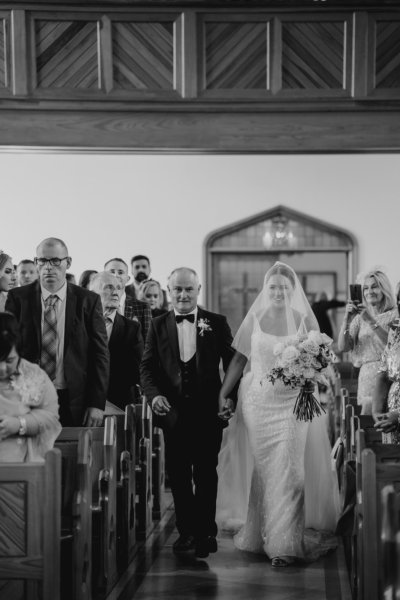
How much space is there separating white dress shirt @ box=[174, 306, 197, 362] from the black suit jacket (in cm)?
4

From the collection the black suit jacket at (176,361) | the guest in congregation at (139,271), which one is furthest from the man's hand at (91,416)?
the guest in congregation at (139,271)

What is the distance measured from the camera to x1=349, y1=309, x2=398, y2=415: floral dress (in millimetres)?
7305

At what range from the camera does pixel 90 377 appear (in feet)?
18.1

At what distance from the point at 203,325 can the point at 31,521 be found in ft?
7.98

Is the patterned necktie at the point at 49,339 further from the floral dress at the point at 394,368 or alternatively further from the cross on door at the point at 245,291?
the cross on door at the point at 245,291

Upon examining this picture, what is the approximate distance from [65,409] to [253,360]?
1.47m

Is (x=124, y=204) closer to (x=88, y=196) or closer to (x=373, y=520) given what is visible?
(x=88, y=196)

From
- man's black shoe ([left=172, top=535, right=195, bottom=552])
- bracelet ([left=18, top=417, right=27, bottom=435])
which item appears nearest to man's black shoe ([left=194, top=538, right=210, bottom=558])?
man's black shoe ([left=172, top=535, right=195, bottom=552])

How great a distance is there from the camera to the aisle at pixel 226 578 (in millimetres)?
4965

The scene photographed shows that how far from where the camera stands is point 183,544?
593 centimetres

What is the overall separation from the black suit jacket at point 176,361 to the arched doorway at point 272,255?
8.02 metres

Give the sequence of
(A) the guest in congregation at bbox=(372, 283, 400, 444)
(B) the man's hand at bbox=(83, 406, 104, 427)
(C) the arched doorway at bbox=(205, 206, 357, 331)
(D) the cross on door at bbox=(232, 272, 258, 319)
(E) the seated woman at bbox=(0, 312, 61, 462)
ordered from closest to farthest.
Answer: (E) the seated woman at bbox=(0, 312, 61, 462)
(A) the guest in congregation at bbox=(372, 283, 400, 444)
(B) the man's hand at bbox=(83, 406, 104, 427)
(C) the arched doorway at bbox=(205, 206, 357, 331)
(D) the cross on door at bbox=(232, 272, 258, 319)

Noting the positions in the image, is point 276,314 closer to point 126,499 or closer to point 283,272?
point 283,272

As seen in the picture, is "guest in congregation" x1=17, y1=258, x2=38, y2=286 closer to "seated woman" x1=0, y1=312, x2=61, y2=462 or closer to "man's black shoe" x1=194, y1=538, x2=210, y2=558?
"man's black shoe" x1=194, y1=538, x2=210, y2=558
